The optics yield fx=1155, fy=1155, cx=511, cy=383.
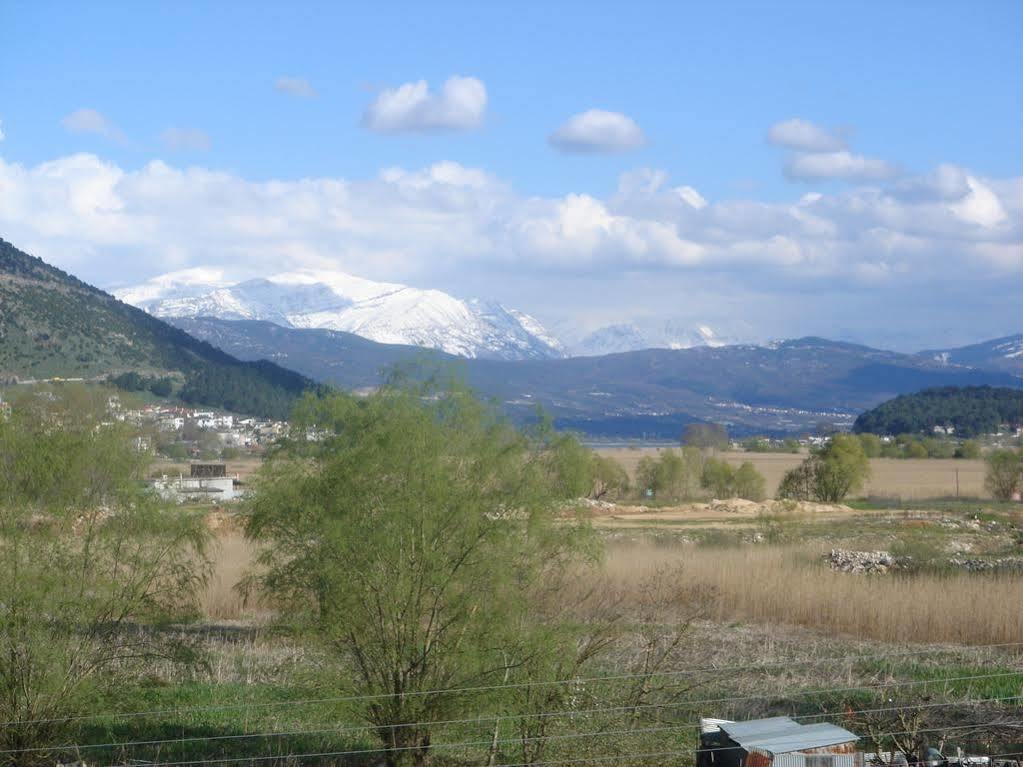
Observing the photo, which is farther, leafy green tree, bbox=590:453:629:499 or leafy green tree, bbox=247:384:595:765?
leafy green tree, bbox=590:453:629:499

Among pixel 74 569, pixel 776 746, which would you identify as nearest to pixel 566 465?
pixel 776 746

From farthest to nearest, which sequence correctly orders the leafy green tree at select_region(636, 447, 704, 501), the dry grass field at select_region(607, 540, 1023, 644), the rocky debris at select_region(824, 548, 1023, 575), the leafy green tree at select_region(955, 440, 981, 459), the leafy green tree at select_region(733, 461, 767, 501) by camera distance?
the leafy green tree at select_region(955, 440, 981, 459), the leafy green tree at select_region(636, 447, 704, 501), the leafy green tree at select_region(733, 461, 767, 501), the rocky debris at select_region(824, 548, 1023, 575), the dry grass field at select_region(607, 540, 1023, 644)

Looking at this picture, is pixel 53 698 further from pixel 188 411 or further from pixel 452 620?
pixel 188 411

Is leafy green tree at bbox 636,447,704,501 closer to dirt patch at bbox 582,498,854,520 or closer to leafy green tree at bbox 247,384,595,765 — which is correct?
dirt patch at bbox 582,498,854,520

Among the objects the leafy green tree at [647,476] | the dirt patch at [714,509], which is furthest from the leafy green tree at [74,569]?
the leafy green tree at [647,476]

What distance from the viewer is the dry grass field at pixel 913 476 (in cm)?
8088

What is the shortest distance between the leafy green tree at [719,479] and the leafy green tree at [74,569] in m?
74.2

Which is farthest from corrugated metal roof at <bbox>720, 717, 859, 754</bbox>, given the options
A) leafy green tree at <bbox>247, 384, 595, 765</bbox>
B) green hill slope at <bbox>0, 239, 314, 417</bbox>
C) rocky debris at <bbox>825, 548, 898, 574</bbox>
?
green hill slope at <bbox>0, 239, 314, 417</bbox>

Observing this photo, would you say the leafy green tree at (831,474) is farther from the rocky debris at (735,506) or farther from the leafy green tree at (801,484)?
the rocky debris at (735,506)

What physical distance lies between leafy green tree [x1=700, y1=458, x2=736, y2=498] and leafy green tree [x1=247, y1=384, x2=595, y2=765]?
244ft

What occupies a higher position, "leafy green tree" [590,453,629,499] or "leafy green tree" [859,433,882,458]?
"leafy green tree" [859,433,882,458]

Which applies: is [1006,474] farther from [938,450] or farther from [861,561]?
[938,450]

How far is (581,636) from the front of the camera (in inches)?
486

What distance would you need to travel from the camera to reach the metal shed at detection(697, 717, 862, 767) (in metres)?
9.03
